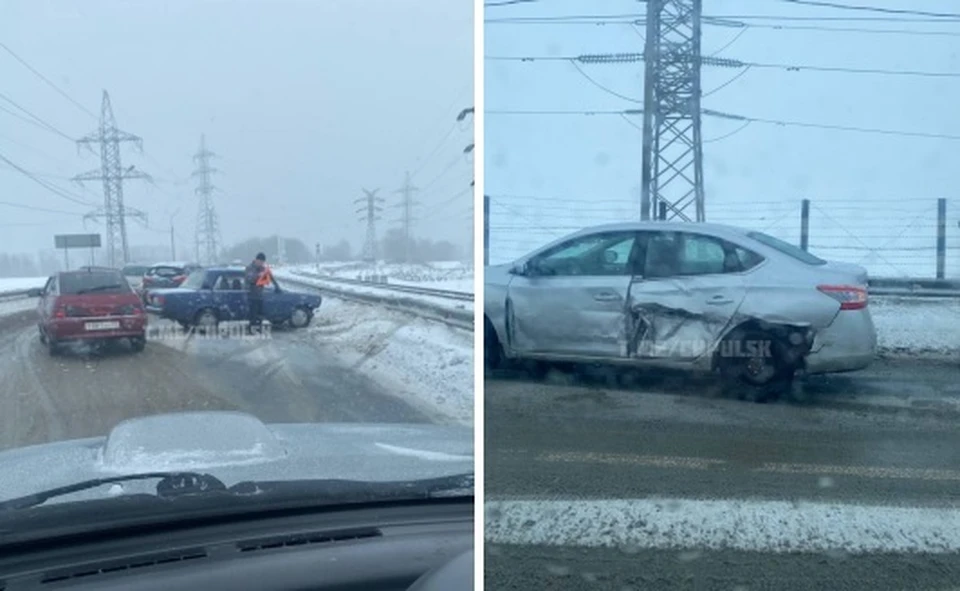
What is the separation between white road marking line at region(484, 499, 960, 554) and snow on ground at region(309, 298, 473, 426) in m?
0.56

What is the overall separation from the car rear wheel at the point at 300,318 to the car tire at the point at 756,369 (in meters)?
1.44

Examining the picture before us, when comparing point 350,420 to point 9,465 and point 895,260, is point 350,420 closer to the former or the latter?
point 9,465

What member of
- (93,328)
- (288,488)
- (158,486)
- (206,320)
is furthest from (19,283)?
(288,488)

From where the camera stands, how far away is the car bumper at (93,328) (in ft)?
12.8

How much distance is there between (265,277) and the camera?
3.85 m

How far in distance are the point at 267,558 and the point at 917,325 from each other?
6.02ft

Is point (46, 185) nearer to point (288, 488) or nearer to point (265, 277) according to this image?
point (265, 277)

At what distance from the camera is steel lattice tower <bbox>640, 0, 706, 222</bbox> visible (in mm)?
2947

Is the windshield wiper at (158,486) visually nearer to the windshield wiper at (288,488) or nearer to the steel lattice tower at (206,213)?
the windshield wiper at (288,488)

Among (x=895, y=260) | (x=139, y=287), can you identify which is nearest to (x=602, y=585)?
(x=895, y=260)

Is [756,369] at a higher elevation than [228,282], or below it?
below

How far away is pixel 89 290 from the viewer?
152 inches

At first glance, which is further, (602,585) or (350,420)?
(350,420)

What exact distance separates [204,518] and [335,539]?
1.20ft
